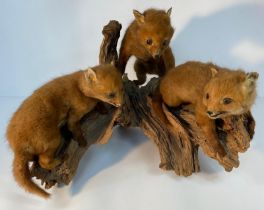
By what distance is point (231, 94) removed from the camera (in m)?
1.99

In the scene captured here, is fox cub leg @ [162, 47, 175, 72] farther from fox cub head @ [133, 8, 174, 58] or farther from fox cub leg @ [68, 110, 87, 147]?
fox cub leg @ [68, 110, 87, 147]

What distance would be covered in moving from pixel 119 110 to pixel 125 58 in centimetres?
47

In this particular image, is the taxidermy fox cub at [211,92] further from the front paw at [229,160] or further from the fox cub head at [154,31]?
the fox cub head at [154,31]

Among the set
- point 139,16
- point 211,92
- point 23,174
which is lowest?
point 23,174

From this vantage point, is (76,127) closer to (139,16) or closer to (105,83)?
(105,83)

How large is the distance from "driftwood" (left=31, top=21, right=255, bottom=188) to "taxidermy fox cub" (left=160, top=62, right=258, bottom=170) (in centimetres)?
8

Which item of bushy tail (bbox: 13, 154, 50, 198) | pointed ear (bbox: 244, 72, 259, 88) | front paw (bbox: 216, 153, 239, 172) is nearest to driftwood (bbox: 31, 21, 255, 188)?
front paw (bbox: 216, 153, 239, 172)

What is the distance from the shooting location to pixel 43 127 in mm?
2193

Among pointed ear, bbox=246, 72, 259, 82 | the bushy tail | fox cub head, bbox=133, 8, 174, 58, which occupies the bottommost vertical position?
the bushy tail

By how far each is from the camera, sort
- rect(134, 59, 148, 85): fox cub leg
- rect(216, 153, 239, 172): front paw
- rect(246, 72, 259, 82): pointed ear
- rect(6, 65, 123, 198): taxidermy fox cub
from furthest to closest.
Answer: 1. rect(134, 59, 148, 85): fox cub leg
2. rect(216, 153, 239, 172): front paw
3. rect(6, 65, 123, 198): taxidermy fox cub
4. rect(246, 72, 259, 82): pointed ear

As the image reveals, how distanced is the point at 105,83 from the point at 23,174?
680 mm

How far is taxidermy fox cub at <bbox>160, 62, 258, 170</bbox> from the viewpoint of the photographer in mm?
1991

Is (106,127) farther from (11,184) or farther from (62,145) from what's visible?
(11,184)

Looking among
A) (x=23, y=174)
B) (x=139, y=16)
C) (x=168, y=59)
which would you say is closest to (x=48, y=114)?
(x=23, y=174)
